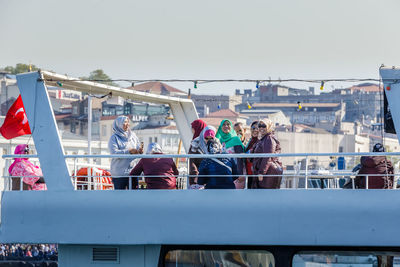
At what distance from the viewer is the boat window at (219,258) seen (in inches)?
335

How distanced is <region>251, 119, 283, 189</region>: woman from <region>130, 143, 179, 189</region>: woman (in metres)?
0.94

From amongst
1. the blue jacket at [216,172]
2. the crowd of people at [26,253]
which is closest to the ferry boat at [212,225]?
the blue jacket at [216,172]

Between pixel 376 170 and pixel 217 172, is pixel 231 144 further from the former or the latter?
pixel 376 170

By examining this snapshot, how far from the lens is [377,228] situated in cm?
839

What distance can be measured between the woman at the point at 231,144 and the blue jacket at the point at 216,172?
1.09 feet

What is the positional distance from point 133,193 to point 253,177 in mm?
1302

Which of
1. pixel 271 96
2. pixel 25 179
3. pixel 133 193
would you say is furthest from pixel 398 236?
pixel 271 96

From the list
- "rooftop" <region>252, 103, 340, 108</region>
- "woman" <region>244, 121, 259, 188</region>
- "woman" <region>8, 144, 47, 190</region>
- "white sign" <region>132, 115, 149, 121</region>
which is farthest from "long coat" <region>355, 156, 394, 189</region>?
"rooftop" <region>252, 103, 340, 108</region>

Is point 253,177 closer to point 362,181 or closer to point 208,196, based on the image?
point 208,196

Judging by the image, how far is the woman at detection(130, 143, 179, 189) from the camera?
9344mm

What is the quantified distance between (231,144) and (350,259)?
7.91 ft

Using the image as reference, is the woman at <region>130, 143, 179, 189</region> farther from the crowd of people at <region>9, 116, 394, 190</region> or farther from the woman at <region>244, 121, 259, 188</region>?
the woman at <region>244, 121, 259, 188</region>

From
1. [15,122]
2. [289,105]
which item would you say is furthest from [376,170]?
[289,105]

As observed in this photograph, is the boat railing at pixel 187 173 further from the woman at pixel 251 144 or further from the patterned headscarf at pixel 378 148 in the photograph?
the woman at pixel 251 144
